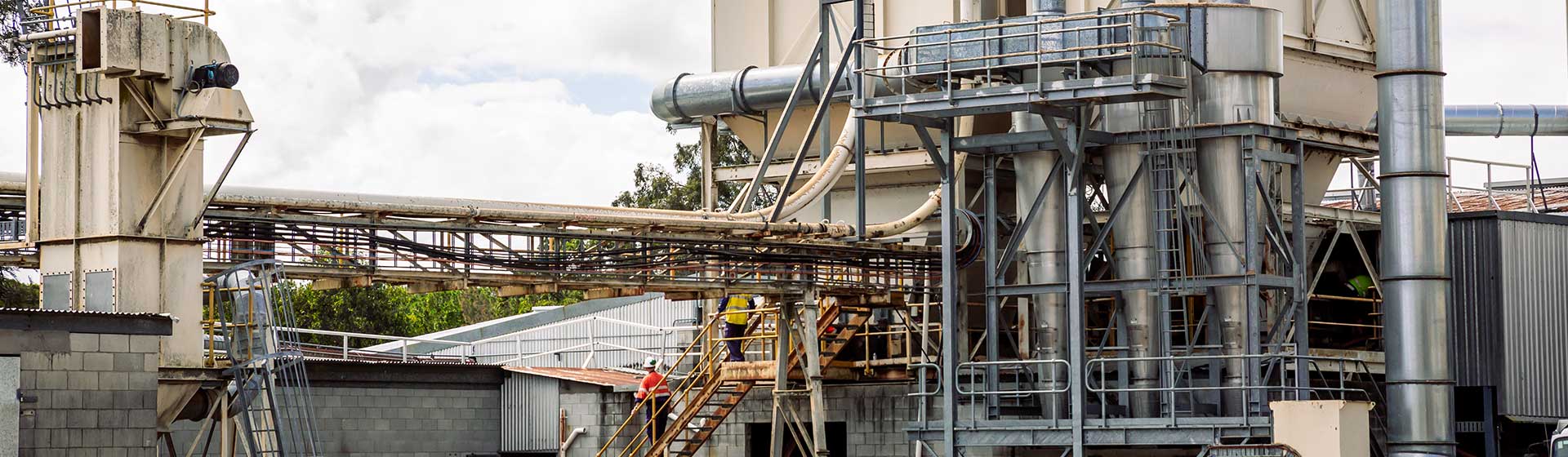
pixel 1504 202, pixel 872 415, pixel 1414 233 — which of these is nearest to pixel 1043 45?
pixel 1414 233

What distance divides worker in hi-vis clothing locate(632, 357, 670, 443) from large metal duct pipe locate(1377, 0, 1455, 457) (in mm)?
10395

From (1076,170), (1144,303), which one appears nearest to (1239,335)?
(1144,303)

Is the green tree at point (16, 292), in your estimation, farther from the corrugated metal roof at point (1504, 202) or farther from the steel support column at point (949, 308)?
the corrugated metal roof at point (1504, 202)

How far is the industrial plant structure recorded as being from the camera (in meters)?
20.4

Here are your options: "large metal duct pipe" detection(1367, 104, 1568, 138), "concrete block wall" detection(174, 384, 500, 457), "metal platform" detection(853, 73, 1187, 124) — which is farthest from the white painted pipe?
"large metal duct pipe" detection(1367, 104, 1568, 138)

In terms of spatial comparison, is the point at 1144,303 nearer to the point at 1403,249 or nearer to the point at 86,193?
the point at 1403,249

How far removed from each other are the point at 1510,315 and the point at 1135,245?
6.58 metres

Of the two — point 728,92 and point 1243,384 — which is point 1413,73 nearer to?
point 1243,384

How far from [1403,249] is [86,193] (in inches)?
641

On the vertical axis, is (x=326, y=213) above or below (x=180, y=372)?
above

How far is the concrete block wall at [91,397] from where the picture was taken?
1833 cm

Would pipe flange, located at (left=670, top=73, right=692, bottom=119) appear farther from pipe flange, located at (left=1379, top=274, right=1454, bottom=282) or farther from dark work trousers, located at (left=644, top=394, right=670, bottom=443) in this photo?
pipe flange, located at (left=1379, top=274, right=1454, bottom=282)

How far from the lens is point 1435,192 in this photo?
84.9 feet

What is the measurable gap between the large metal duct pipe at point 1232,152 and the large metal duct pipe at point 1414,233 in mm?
1733
